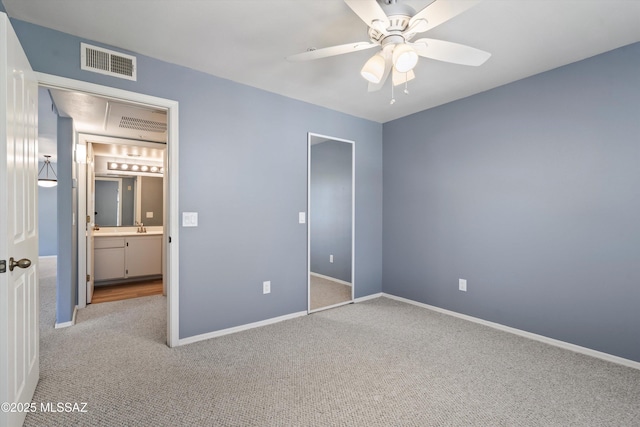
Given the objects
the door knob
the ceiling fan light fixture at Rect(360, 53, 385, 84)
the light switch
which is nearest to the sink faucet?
the light switch

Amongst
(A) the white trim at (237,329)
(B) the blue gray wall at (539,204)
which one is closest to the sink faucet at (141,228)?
(A) the white trim at (237,329)

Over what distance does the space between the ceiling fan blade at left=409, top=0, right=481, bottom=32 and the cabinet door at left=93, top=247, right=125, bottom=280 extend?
512 cm

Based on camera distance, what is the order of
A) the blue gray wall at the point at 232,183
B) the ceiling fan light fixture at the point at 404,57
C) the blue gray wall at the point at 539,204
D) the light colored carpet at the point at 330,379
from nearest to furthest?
the ceiling fan light fixture at the point at 404,57 < the light colored carpet at the point at 330,379 < the blue gray wall at the point at 539,204 < the blue gray wall at the point at 232,183

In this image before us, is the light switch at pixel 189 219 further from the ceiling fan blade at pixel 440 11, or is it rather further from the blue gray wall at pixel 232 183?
the ceiling fan blade at pixel 440 11

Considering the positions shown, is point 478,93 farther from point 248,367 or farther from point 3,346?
point 3,346

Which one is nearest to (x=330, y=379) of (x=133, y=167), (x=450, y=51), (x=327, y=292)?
(x=327, y=292)

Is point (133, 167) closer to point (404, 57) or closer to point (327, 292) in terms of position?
point (327, 292)

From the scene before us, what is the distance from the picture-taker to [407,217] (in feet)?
12.8

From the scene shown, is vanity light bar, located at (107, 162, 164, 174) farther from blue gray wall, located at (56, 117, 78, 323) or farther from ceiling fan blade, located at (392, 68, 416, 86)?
ceiling fan blade, located at (392, 68, 416, 86)

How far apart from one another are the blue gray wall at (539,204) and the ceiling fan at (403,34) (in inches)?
57.6

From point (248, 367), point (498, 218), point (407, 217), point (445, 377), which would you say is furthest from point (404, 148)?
point (248, 367)

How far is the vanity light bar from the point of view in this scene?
5228 mm

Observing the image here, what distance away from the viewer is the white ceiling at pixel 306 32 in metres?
1.84

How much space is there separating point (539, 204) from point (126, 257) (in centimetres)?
560
